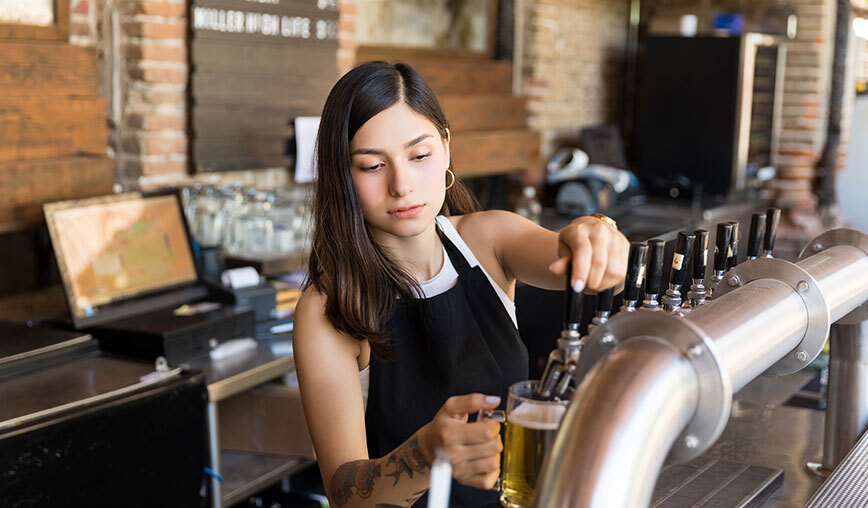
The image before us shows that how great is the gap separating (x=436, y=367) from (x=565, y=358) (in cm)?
73

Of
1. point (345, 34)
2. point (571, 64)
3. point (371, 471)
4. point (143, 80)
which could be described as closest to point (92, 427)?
point (371, 471)

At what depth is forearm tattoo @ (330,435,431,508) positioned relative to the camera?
1.02 metres

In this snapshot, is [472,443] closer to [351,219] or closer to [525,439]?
[525,439]

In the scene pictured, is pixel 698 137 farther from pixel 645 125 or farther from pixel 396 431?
pixel 396 431

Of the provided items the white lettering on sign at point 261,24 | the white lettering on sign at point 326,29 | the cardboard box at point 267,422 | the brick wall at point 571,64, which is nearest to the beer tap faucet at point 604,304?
the cardboard box at point 267,422

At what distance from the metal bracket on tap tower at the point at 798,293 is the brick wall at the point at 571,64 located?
4.23 m

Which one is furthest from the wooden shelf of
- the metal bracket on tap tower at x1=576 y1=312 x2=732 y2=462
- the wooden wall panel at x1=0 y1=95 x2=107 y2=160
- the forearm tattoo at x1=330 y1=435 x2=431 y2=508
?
the metal bracket on tap tower at x1=576 y1=312 x2=732 y2=462

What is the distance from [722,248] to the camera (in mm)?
1079

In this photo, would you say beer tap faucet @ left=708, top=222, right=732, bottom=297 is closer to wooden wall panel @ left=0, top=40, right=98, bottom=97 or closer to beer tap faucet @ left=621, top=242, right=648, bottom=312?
beer tap faucet @ left=621, top=242, right=648, bottom=312

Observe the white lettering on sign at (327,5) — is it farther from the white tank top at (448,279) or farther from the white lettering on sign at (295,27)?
the white tank top at (448,279)

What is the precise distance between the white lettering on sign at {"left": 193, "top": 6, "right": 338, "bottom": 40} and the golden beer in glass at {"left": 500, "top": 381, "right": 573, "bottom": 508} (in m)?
2.47

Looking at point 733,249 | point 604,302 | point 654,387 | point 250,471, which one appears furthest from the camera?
point 250,471

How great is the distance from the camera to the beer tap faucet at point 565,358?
0.77 meters

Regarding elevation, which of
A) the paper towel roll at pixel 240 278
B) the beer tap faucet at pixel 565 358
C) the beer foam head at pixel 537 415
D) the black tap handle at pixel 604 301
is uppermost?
the black tap handle at pixel 604 301
